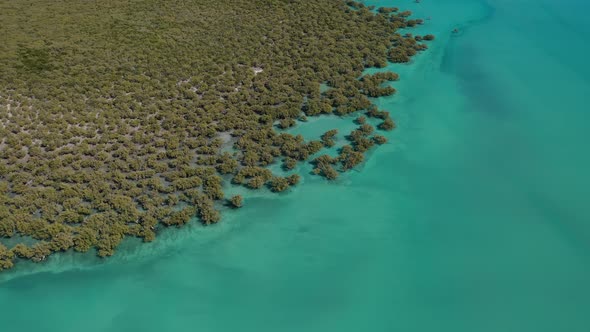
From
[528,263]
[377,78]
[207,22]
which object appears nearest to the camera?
[528,263]

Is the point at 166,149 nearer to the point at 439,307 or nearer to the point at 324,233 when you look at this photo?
the point at 324,233

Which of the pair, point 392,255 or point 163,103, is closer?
point 392,255

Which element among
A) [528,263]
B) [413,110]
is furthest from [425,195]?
[413,110]

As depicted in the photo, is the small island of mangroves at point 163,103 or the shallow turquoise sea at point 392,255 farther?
the small island of mangroves at point 163,103

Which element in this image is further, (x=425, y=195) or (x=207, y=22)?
(x=207, y=22)

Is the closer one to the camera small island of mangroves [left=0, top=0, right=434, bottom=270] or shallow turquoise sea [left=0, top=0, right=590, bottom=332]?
shallow turquoise sea [left=0, top=0, right=590, bottom=332]
